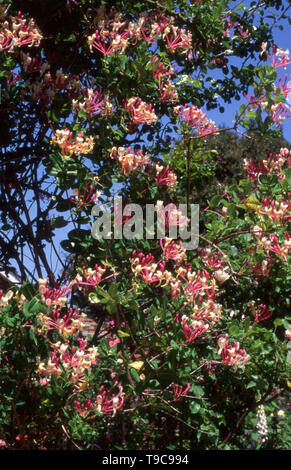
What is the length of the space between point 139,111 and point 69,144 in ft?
1.28

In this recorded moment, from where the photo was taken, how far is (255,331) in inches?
79.0

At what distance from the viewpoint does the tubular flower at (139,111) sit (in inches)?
86.7

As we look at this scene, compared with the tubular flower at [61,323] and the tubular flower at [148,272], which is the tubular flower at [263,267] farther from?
the tubular flower at [61,323]

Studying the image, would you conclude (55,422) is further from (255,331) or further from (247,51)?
(247,51)

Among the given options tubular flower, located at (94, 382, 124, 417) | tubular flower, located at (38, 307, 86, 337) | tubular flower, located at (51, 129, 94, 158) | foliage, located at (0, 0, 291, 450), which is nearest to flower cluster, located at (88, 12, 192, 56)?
foliage, located at (0, 0, 291, 450)

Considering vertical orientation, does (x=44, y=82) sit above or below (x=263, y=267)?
above

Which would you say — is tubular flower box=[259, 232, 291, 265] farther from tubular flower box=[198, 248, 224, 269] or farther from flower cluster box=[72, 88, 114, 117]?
flower cluster box=[72, 88, 114, 117]

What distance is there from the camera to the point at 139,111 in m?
2.21

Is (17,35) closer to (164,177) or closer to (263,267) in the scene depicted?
(164,177)

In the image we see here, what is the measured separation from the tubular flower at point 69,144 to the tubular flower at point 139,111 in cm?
31

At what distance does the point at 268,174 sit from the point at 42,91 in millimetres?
1177

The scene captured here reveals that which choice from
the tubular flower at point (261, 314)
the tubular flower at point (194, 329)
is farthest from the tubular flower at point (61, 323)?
the tubular flower at point (261, 314)

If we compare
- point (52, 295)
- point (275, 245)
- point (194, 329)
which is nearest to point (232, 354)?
point (194, 329)

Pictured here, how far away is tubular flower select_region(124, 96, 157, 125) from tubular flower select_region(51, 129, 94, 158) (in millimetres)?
311
